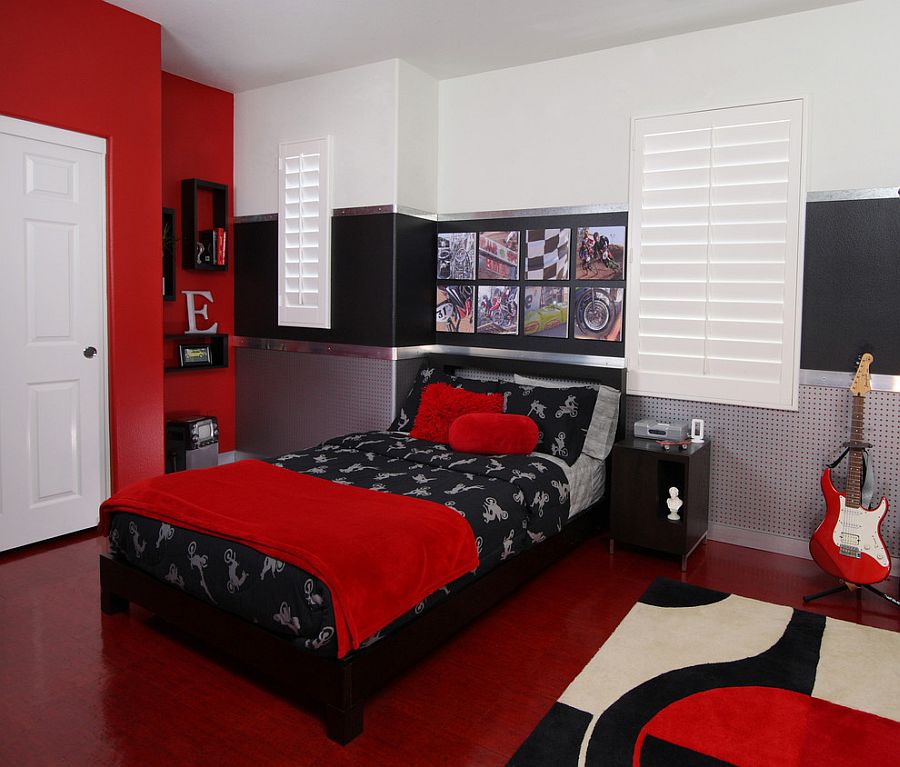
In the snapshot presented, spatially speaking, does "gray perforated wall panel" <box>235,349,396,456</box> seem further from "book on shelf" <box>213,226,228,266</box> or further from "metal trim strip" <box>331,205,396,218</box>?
"metal trim strip" <box>331,205,396,218</box>

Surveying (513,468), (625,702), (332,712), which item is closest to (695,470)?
(513,468)

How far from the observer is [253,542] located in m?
2.41

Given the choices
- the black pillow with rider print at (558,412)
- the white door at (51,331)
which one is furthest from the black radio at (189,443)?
the black pillow with rider print at (558,412)

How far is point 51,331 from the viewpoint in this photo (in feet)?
12.6

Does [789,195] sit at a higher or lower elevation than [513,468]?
higher

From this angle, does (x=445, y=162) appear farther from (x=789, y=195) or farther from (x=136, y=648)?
(x=136, y=648)

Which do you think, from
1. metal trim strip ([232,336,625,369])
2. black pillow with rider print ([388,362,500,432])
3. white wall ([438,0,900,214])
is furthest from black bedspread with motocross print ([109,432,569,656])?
white wall ([438,0,900,214])

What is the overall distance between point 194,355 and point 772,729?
434cm

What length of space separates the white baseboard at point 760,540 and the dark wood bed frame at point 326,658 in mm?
1200

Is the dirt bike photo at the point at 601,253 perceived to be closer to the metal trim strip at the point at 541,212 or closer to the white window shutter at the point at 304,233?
the metal trim strip at the point at 541,212

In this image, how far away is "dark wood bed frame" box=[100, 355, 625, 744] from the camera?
2217 mm

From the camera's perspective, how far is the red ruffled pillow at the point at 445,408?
415 cm

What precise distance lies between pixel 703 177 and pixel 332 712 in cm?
335

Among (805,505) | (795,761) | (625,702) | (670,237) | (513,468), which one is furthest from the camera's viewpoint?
(670,237)
